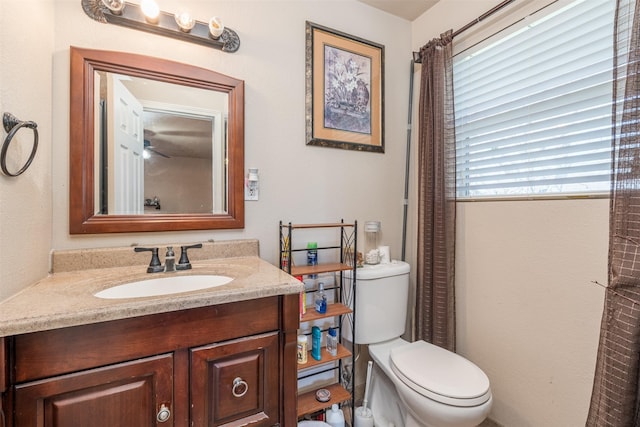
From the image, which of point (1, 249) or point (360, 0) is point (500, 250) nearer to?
point (360, 0)

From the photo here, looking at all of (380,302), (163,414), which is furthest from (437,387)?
(163,414)

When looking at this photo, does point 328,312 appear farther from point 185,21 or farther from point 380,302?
point 185,21

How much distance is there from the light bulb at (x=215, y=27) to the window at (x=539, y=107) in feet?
4.12

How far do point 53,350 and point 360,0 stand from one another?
2069mm

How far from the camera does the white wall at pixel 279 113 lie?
1.11 m

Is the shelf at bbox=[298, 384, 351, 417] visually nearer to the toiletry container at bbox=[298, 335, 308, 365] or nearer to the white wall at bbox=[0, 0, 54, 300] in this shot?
the toiletry container at bbox=[298, 335, 308, 365]

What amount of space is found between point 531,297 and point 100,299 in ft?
5.35

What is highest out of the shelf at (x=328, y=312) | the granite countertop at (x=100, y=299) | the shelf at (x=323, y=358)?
the granite countertop at (x=100, y=299)

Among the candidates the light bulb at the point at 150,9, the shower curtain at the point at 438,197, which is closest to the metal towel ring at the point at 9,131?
the light bulb at the point at 150,9

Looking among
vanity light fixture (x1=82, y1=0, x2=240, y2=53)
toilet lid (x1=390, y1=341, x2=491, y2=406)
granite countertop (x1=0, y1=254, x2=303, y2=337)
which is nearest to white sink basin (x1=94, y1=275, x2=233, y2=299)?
granite countertop (x1=0, y1=254, x2=303, y2=337)

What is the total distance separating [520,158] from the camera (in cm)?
134

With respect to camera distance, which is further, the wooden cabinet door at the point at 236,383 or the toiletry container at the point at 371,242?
the toiletry container at the point at 371,242

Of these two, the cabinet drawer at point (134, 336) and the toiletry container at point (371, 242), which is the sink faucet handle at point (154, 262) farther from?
the toiletry container at point (371, 242)

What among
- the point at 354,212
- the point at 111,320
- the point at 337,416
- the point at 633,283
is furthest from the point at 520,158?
the point at 111,320
